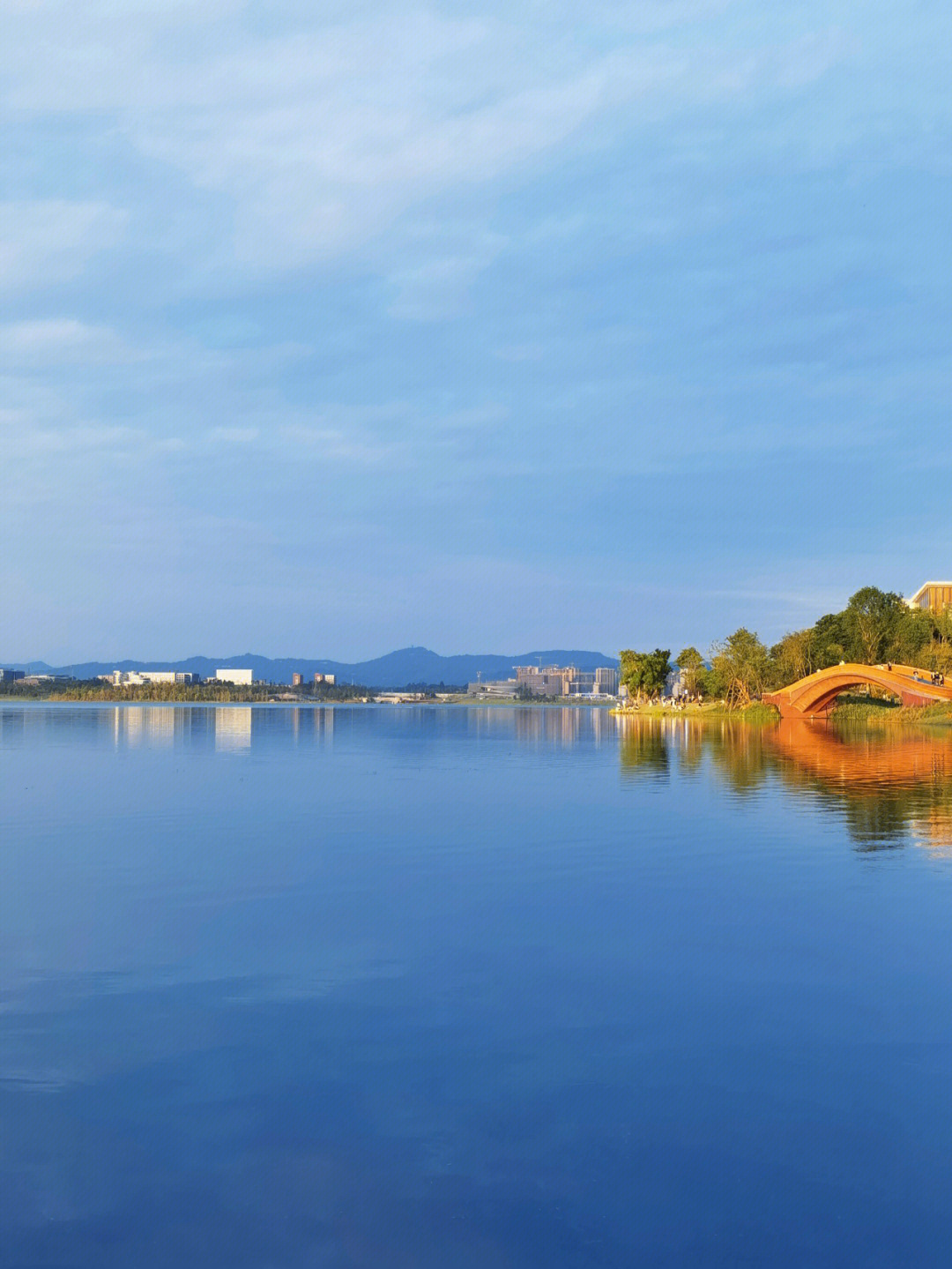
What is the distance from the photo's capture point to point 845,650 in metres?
88.4

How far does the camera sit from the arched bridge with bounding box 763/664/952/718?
198 ft

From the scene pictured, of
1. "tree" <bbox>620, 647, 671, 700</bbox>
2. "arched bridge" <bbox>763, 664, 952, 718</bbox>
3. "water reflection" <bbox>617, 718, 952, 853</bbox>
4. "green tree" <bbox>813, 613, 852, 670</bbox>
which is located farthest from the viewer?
"tree" <bbox>620, 647, 671, 700</bbox>

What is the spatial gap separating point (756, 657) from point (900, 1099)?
8268cm

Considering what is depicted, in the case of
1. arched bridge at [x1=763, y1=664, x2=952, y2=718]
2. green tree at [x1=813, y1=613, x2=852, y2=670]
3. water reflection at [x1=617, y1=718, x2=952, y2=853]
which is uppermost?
green tree at [x1=813, y1=613, x2=852, y2=670]

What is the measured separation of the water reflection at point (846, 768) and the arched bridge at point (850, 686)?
25.8 feet

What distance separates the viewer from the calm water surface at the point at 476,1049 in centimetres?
497

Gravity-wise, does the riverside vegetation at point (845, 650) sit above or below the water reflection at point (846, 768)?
above

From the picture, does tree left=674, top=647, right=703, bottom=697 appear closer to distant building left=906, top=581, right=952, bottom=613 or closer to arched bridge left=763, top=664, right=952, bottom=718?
arched bridge left=763, top=664, right=952, bottom=718

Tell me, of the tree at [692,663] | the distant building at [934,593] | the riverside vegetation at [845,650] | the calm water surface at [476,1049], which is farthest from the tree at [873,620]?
the calm water surface at [476,1049]

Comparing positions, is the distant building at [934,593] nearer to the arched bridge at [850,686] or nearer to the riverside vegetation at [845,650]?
the riverside vegetation at [845,650]

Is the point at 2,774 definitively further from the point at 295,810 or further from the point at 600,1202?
the point at 600,1202

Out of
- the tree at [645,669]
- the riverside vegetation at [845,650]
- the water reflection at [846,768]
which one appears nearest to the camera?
the water reflection at [846,768]

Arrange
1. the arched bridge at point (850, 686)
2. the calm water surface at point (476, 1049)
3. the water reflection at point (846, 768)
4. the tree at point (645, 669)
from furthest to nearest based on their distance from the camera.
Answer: the tree at point (645, 669) → the arched bridge at point (850, 686) → the water reflection at point (846, 768) → the calm water surface at point (476, 1049)

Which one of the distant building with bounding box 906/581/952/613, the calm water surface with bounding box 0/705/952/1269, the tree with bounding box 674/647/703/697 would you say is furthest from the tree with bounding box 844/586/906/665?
the calm water surface with bounding box 0/705/952/1269
